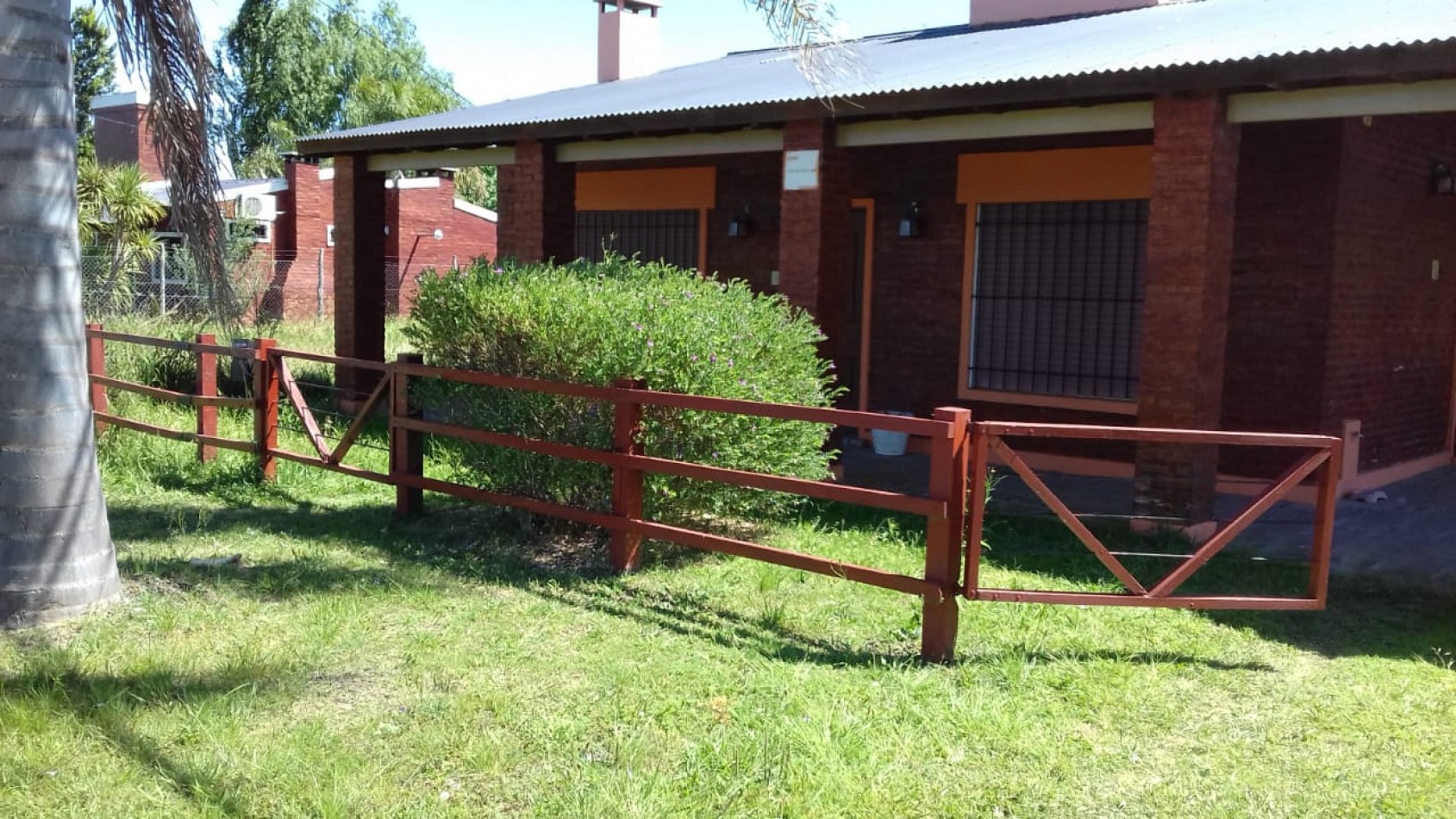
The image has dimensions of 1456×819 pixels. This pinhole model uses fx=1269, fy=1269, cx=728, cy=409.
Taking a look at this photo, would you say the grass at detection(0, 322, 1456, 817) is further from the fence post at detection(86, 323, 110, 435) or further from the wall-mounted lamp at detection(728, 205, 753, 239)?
the wall-mounted lamp at detection(728, 205, 753, 239)

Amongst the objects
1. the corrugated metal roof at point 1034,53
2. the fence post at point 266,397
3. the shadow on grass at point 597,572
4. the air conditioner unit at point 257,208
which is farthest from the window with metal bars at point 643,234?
the air conditioner unit at point 257,208

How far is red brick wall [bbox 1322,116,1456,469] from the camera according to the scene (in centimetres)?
920

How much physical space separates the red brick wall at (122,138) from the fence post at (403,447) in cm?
2639

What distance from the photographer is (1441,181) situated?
33.7 feet

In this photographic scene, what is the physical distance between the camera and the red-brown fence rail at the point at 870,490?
17.1 ft

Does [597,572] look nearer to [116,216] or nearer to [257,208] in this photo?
[116,216]

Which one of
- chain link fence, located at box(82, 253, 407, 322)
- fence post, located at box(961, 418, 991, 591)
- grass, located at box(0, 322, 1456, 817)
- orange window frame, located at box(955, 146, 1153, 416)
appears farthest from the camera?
chain link fence, located at box(82, 253, 407, 322)

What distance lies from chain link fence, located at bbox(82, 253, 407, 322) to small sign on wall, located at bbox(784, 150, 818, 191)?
436 centimetres

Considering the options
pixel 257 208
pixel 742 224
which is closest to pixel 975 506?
pixel 742 224

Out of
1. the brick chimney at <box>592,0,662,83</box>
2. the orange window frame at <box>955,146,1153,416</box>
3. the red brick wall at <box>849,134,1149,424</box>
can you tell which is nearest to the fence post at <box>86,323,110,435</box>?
the red brick wall at <box>849,134,1149,424</box>

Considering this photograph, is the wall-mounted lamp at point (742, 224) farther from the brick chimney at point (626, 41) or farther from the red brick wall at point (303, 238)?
the red brick wall at point (303, 238)

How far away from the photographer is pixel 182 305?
2072cm

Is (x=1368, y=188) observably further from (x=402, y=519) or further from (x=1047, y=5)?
(x=402, y=519)

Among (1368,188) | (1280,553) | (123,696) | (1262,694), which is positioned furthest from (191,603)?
(1368,188)
